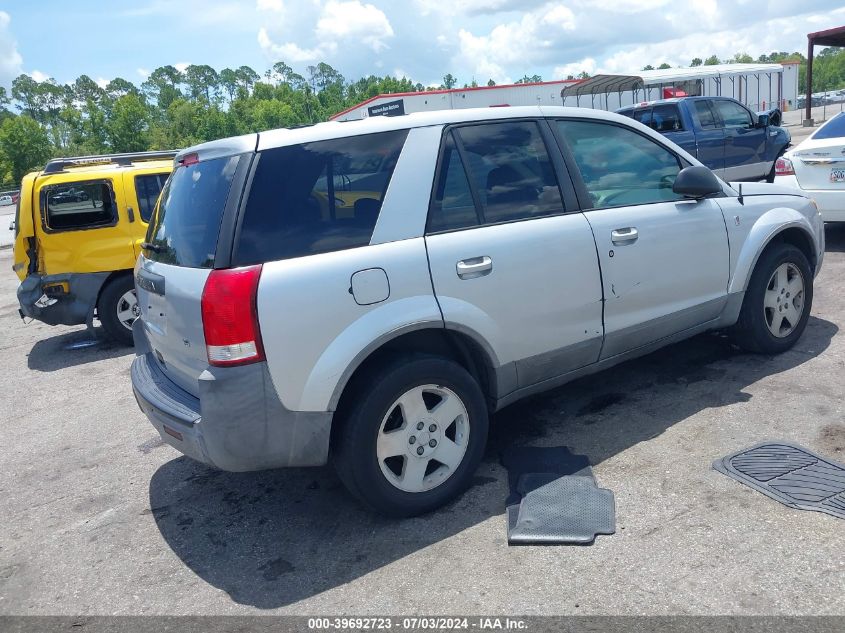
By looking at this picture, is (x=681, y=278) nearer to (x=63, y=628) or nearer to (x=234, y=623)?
(x=234, y=623)

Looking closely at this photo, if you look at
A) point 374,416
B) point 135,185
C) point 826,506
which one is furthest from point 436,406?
point 135,185

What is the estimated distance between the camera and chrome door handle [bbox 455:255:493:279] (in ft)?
11.6

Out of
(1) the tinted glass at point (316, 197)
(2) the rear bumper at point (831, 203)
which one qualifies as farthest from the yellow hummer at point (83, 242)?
(2) the rear bumper at point (831, 203)

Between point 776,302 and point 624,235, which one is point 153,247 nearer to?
point 624,235

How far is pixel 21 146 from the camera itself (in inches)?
2886

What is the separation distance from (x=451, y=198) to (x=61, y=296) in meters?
5.49

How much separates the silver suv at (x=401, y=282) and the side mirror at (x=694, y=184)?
0.01 metres

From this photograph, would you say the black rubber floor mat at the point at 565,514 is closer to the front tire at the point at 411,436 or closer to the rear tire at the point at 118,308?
the front tire at the point at 411,436

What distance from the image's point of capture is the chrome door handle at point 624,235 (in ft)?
13.5

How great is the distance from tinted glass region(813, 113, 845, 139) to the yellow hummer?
7.40m

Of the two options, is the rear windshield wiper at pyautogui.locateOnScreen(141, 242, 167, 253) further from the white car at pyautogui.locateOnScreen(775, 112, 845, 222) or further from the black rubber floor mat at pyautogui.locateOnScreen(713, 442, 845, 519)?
the white car at pyautogui.locateOnScreen(775, 112, 845, 222)

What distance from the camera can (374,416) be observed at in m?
3.30

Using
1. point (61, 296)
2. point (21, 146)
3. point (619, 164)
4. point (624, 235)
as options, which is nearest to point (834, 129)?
point (619, 164)

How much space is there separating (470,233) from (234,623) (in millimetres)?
2055
